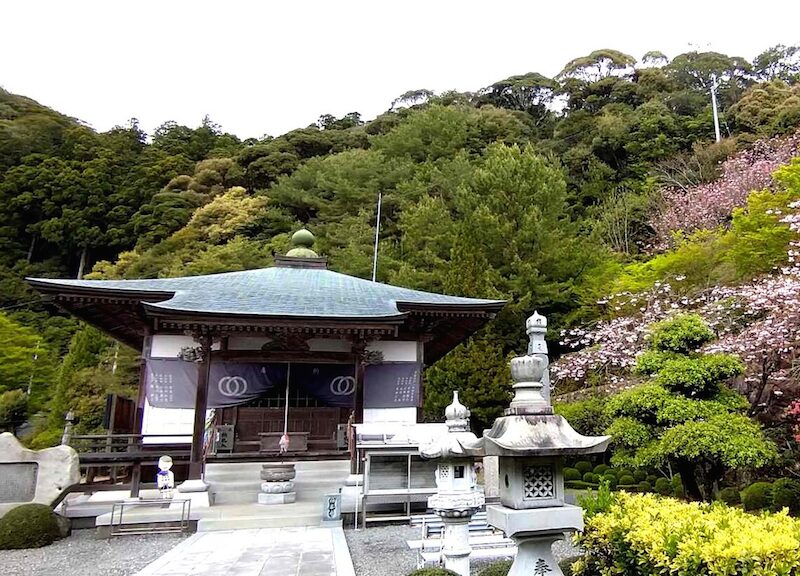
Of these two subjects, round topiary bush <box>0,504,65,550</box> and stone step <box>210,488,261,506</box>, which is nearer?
round topiary bush <box>0,504,65,550</box>

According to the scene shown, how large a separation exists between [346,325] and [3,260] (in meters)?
33.8

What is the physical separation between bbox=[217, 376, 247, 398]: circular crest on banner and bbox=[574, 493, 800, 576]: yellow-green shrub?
26.3ft

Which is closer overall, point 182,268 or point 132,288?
point 132,288

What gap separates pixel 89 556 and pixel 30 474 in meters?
2.25

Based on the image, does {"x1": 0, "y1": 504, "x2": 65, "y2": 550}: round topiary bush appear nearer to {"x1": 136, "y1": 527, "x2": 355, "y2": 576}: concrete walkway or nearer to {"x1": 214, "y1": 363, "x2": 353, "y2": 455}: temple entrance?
{"x1": 136, "y1": 527, "x2": 355, "y2": 576}: concrete walkway

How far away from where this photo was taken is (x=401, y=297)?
1254 centimetres

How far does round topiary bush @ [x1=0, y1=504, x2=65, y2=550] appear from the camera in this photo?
714 centimetres

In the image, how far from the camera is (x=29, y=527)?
7293mm

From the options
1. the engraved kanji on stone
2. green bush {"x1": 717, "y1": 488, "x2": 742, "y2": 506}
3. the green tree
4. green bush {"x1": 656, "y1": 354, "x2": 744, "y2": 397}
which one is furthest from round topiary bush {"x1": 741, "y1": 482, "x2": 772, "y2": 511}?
the engraved kanji on stone

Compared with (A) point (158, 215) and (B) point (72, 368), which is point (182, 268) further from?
(A) point (158, 215)

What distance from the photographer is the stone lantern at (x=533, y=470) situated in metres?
3.74

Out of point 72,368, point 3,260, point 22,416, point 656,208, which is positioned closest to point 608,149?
point 656,208

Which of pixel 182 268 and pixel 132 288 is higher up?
pixel 182 268

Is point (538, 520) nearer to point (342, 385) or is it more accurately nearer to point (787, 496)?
point (787, 496)
